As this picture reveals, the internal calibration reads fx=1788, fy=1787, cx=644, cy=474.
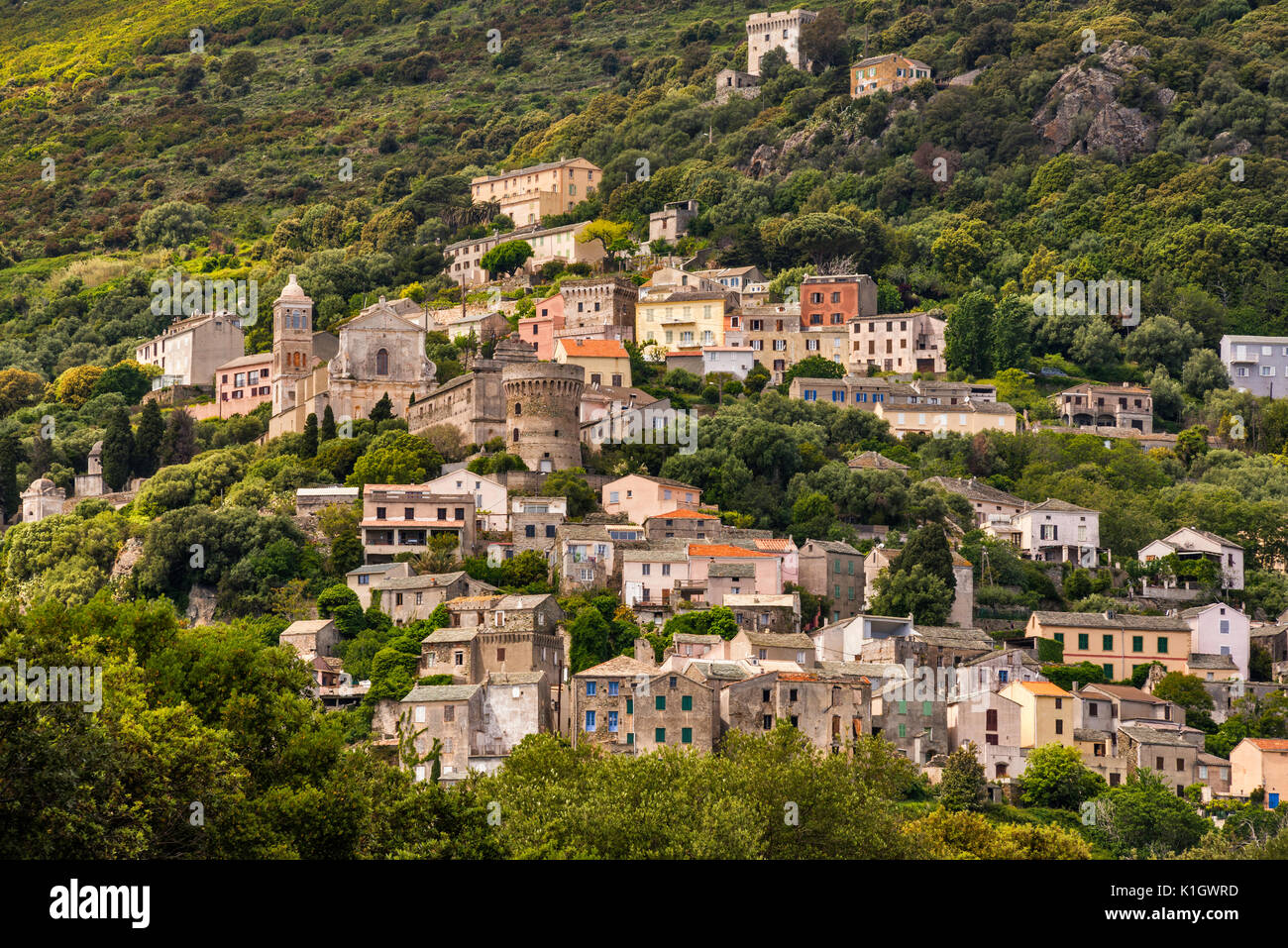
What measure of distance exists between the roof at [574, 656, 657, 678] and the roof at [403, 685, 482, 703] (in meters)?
3.78

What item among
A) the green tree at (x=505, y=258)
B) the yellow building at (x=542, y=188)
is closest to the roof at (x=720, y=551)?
the green tree at (x=505, y=258)

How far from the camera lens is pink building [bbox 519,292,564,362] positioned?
103931 millimetres

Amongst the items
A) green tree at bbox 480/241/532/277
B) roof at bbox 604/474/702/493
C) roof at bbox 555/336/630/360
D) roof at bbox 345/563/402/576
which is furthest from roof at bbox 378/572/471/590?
green tree at bbox 480/241/532/277

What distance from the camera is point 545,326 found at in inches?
A: 4190

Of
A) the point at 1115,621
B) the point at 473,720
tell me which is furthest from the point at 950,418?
the point at 473,720

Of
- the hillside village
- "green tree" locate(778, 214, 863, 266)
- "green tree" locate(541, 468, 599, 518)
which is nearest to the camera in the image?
the hillside village

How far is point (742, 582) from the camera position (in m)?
71.4

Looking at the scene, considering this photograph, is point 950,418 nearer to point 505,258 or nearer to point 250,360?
point 505,258

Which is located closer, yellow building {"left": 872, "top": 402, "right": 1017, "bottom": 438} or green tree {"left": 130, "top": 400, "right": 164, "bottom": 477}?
green tree {"left": 130, "top": 400, "right": 164, "bottom": 477}

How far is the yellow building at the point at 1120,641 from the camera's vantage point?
72.1 meters

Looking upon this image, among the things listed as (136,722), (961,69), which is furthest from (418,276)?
(136,722)

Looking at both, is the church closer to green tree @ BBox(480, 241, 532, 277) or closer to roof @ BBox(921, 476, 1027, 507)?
roof @ BBox(921, 476, 1027, 507)

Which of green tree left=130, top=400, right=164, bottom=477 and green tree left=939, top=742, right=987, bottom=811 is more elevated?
green tree left=130, top=400, right=164, bottom=477

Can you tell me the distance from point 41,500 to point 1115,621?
179 feet
